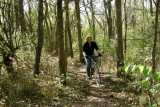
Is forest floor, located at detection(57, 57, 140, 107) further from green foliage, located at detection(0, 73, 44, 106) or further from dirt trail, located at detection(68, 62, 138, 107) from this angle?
green foliage, located at detection(0, 73, 44, 106)

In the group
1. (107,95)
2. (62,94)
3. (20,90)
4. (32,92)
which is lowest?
(107,95)

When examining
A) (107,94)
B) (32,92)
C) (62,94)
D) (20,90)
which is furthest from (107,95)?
(20,90)

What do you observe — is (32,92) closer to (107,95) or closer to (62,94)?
(62,94)

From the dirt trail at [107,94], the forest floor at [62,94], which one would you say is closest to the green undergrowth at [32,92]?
the forest floor at [62,94]

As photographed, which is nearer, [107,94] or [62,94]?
[62,94]

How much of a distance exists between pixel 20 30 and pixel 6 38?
0.74m

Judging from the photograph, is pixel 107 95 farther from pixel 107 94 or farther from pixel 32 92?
pixel 32 92

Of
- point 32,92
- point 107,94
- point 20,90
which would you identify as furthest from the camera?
point 107,94

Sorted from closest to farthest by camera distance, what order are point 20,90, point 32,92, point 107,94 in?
point 20,90, point 32,92, point 107,94

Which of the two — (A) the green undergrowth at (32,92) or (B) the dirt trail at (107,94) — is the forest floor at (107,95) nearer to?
(B) the dirt trail at (107,94)

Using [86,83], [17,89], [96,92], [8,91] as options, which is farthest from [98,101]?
[8,91]

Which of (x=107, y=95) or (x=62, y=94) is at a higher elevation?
(x=62, y=94)

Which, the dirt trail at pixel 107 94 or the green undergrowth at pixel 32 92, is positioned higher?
the green undergrowth at pixel 32 92

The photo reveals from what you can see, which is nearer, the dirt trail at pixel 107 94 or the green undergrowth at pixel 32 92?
the green undergrowth at pixel 32 92
